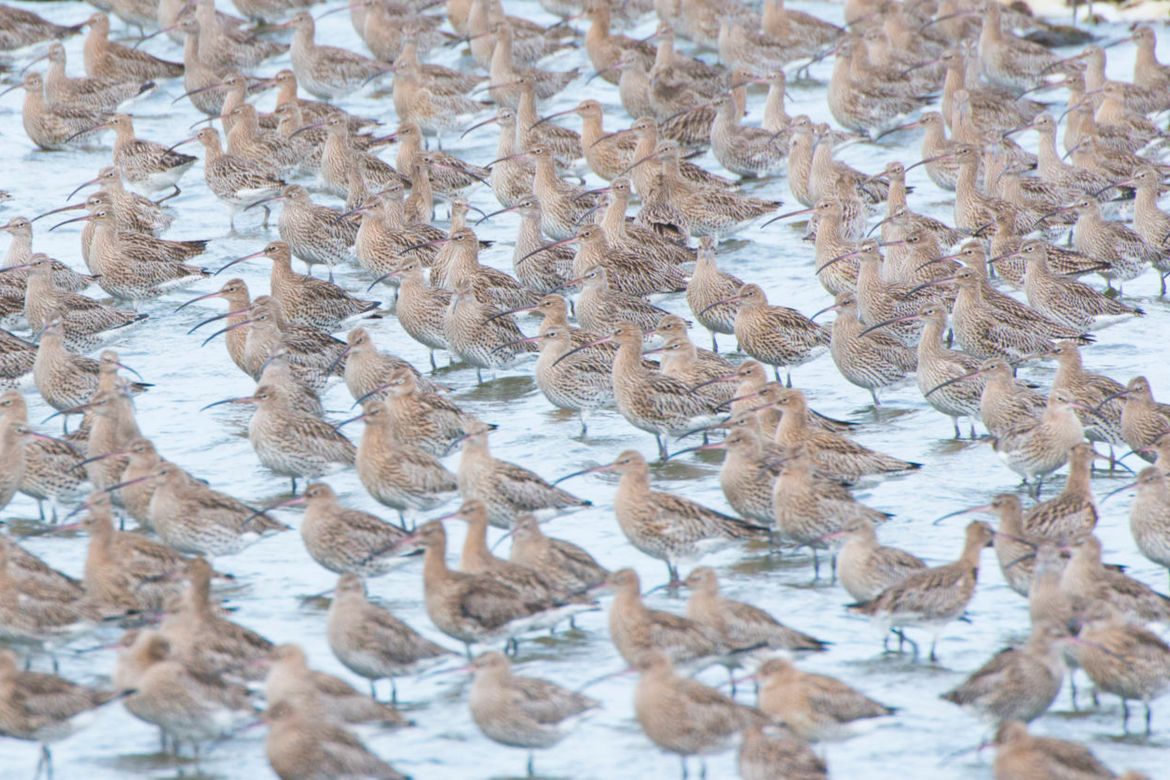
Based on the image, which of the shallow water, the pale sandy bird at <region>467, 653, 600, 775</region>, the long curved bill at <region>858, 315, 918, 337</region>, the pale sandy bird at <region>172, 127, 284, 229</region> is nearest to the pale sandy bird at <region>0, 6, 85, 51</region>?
the shallow water

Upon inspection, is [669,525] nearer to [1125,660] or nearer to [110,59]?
[1125,660]

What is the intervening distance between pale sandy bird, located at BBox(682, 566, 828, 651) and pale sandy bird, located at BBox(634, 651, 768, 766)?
2.79ft

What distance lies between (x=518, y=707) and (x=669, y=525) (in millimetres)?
2639

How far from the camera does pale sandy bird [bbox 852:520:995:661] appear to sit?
10688 millimetres

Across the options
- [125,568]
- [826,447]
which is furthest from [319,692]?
[826,447]

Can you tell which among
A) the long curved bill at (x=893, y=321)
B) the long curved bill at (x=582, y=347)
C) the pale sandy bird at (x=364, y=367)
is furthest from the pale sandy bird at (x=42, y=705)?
the long curved bill at (x=893, y=321)

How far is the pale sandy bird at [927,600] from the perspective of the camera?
35.1ft

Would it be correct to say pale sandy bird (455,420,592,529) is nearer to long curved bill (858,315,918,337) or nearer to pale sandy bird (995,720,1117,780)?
long curved bill (858,315,918,337)

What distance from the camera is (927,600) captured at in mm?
10695

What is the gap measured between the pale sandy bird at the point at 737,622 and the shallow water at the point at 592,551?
0.45 m

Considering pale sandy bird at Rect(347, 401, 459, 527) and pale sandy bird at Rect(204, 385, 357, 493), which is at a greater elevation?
pale sandy bird at Rect(347, 401, 459, 527)

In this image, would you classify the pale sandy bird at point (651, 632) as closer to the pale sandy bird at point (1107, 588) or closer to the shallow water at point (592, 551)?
the shallow water at point (592, 551)

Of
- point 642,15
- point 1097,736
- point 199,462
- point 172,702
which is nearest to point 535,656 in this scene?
point 172,702

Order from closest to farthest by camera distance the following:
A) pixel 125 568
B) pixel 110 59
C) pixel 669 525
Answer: pixel 125 568, pixel 669 525, pixel 110 59
